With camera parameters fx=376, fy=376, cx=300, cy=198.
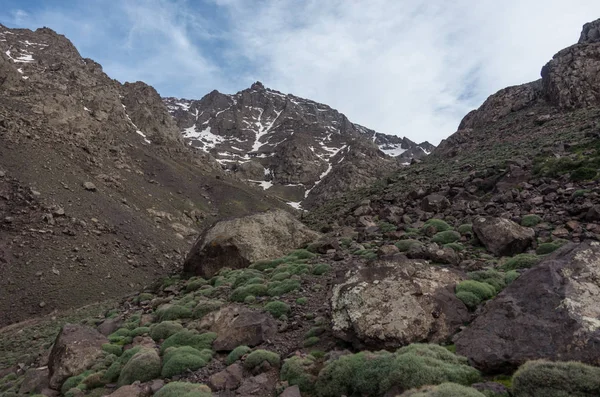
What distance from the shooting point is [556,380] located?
655cm

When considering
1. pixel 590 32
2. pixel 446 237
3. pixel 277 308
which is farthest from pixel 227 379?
pixel 590 32

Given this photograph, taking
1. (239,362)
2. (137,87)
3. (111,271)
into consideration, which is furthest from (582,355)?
(137,87)

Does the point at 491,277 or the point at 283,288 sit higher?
the point at 491,277

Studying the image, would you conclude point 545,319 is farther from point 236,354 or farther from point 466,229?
point 466,229

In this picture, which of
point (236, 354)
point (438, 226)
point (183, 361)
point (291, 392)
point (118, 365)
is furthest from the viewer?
point (438, 226)

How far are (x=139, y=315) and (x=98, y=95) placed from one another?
356 feet

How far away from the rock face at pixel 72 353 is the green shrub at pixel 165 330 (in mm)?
2267

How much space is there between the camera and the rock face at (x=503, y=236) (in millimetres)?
17328

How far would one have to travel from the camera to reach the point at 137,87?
518 feet

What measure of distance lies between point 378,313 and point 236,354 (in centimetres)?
507

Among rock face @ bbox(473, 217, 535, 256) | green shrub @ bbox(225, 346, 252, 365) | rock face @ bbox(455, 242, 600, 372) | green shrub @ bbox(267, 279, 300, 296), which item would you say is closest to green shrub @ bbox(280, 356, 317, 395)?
green shrub @ bbox(225, 346, 252, 365)

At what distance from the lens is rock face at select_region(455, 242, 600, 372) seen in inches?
323

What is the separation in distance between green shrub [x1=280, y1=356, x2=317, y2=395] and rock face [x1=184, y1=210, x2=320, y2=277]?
15.5 metres

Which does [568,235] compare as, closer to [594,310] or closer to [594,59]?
[594,310]
